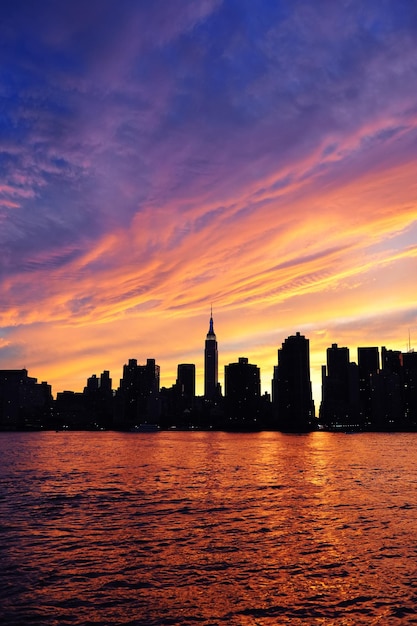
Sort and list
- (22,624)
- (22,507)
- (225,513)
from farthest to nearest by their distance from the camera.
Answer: (22,507) → (225,513) → (22,624)

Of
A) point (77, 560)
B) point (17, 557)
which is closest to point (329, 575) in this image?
point (77, 560)

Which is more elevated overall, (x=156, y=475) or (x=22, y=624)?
(x=22, y=624)

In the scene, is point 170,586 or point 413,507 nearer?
point 170,586

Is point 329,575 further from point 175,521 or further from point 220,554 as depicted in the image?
point 175,521

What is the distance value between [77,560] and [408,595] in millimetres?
20251

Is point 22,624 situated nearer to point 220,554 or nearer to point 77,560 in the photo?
point 77,560

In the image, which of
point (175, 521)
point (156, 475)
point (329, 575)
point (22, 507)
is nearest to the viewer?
point (329, 575)

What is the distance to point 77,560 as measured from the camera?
3362 cm

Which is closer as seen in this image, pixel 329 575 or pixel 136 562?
pixel 329 575

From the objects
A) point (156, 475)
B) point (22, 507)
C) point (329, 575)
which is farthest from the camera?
point (156, 475)

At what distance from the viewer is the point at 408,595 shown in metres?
26.7

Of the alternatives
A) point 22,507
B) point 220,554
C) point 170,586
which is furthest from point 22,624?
point 22,507

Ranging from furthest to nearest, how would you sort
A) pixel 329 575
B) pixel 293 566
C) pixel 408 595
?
1. pixel 293 566
2. pixel 329 575
3. pixel 408 595

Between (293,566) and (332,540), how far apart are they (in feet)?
28.2
